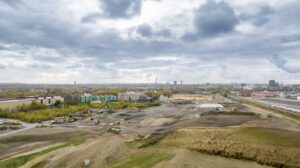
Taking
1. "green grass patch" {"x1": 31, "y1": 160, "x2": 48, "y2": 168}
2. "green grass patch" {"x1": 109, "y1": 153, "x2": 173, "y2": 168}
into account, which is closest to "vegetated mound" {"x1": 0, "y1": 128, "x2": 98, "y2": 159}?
"green grass patch" {"x1": 31, "y1": 160, "x2": 48, "y2": 168}

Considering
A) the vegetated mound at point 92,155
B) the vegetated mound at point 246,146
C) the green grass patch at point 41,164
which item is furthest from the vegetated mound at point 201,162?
the green grass patch at point 41,164

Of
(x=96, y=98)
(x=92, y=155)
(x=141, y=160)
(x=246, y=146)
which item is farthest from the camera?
(x=96, y=98)

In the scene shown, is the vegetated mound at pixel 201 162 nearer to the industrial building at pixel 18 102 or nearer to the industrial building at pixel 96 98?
the industrial building at pixel 18 102

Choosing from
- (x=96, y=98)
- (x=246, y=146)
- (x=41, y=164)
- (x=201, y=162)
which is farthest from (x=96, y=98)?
(x=201, y=162)

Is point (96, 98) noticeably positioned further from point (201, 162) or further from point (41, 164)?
point (201, 162)

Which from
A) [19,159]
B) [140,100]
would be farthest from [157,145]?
[140,100]

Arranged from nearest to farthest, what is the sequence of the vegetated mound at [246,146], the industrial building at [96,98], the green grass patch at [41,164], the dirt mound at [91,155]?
the vegetated mound at [246,146] → the dirt mound at [91,155] → the green grass patch at [41,164] → the industrial building at [96,98]

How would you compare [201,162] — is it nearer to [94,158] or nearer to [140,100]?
[94,158]

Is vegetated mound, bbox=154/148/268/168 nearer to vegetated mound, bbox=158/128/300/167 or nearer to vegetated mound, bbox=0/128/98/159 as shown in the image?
vegetated mound, bbox=158/128/300/167
